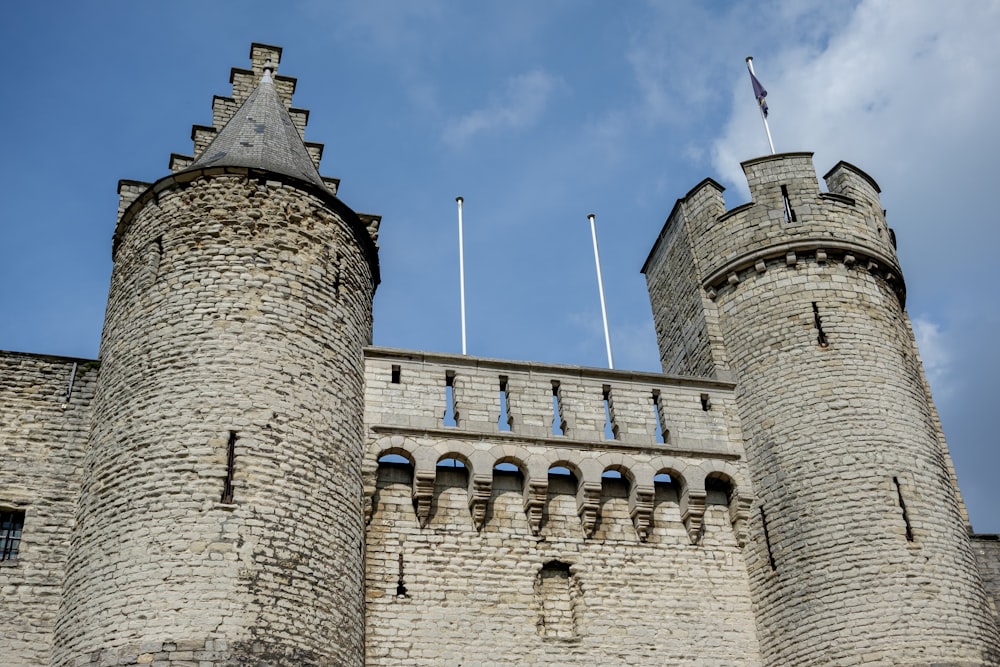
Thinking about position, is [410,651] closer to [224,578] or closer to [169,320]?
[224,578]

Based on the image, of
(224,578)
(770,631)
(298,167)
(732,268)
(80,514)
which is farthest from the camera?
(732,268)

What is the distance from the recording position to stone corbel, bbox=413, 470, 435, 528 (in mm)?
15867

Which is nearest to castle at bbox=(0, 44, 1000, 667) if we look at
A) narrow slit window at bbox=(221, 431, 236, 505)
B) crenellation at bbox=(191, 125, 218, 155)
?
narrow slit window at bbox=(221, 431, 236, 505)

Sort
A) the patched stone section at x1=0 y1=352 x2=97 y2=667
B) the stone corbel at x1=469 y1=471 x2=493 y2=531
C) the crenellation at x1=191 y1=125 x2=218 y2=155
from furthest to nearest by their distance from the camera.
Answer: the crenellation at x1=191 y1=125 x2=218 y2=155
the stone corbel at x1=469 y1=471 x2=493 y2=531
the patched stone section at x1=0 y1=352 x2=97 y2=667

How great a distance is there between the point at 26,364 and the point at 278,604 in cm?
622

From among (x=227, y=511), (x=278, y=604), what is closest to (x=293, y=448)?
(x=227, y=511)

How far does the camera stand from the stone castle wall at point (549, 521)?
49.8 feet

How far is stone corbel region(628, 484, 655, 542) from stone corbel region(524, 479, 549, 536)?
151cm

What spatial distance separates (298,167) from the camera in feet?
57.6

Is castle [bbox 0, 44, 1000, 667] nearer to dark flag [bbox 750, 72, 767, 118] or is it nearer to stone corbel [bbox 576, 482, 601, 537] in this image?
stone corbel [bbox 576, 482, 601, 537]

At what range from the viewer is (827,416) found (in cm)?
1658

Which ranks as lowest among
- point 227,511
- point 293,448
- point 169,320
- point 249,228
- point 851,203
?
point 227,511

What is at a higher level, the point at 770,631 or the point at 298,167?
the point at 298,167

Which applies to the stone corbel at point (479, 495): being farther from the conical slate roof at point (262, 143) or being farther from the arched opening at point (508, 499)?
the conical slate roof at point (262, 143)
